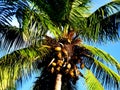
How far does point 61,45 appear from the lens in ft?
48.5

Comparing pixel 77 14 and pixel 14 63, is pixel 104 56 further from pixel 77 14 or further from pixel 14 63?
pixel 14 63

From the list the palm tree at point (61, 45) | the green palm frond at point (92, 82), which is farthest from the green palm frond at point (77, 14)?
the green palm frond at point (92, 82)

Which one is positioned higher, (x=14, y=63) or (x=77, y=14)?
(x=77, y=14)

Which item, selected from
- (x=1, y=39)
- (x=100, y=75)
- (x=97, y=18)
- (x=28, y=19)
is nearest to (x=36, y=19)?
(x=28, y=19)

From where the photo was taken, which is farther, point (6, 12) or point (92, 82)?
point (92, 82)

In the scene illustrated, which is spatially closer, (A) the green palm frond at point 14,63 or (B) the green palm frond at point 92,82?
(A) the green palm frond at point 14,63

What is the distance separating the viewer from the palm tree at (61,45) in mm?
13031

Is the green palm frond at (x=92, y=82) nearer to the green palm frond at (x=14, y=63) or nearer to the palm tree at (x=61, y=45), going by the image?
the palm tree at (x=61, y=45)

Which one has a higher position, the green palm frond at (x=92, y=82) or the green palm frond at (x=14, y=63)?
the green palm frond at (x=14, y=63)

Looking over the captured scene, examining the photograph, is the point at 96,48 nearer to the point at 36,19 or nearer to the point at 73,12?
the point at 73,12

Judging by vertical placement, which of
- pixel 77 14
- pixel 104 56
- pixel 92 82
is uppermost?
pixel 77 14

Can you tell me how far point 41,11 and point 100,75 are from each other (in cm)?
392

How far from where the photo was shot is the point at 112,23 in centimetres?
1534

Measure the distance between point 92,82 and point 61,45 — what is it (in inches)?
64.7
